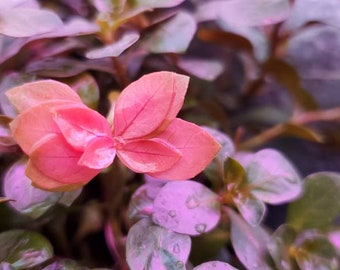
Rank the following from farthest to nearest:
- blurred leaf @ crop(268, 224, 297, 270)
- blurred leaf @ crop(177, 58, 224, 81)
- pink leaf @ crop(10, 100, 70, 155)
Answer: blurred leaf @ crop(177, 58, 224, 81), blurred leaf @ crop(268, 224, 297, 270), pink leaf @ crop(10, 100, 70, 155)

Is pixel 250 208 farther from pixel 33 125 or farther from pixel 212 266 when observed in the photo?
pixel 33 125

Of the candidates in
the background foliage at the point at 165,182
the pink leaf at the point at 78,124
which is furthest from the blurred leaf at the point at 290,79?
the pink leaf at the point at 78,124

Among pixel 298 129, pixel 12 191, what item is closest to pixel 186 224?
pixel 12 191

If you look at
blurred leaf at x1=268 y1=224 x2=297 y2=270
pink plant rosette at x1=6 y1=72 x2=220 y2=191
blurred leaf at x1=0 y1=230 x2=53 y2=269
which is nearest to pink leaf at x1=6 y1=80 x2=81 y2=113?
pink plant rosette at x1=6 y1=72 x2=220 y2=191

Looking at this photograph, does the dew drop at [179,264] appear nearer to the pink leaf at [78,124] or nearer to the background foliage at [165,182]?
the background foliage at [165,182]

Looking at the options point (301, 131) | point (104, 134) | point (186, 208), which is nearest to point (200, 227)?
point (186, 208)

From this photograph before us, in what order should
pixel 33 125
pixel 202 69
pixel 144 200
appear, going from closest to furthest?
pixel 33 125
pixel 144 200
pixel 202 69

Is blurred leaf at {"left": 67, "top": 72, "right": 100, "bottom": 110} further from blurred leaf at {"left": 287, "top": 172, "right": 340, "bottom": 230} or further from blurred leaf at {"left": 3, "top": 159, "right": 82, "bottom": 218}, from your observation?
blurred leaf at {"left": 287, "top": 172, "right": 340, "bottom": 230}
